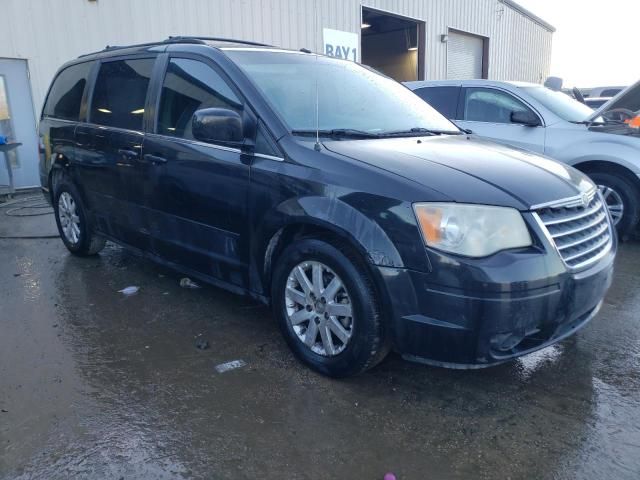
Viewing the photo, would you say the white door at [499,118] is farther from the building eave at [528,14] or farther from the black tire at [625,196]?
the building eave at [528,14]

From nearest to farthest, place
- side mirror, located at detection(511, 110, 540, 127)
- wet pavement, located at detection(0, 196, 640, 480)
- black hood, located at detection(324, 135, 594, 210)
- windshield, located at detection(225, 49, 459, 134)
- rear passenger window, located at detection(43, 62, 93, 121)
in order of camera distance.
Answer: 1. wet pavement, located at detection(0, 196, 640, 480)
2. black hood, located at detection(324, 135, 594, 210)
3. windshield, located at detection(225, 49, 459, 134)
4. rear passenger window, located at detection(43, 62, 93, 121)
5. side mirror, located at detection(511, 110, 540, 127)

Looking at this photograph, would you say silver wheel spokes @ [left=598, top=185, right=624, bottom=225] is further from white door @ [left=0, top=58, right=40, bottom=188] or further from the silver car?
white door @ [left=0, top=58, right=40, bottom=188]

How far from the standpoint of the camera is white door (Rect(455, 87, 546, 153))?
20.0ft

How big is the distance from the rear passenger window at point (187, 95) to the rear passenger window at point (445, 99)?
3.85 m

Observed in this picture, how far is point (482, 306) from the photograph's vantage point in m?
2.43

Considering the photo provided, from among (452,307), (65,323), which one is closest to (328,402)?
(452,307)

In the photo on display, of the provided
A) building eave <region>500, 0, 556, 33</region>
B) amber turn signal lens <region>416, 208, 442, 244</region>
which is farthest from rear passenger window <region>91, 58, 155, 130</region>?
building eave <region>500, 0, 556, 33</region>

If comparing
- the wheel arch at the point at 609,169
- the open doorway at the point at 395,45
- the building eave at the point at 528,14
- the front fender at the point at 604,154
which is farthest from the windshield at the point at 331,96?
the building eave at the point at 528,14

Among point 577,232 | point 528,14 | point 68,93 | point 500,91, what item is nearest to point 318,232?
point 577,232

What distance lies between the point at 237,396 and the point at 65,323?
5.53 ft

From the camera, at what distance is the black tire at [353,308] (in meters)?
2.69

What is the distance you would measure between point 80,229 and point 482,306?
402 centimetres

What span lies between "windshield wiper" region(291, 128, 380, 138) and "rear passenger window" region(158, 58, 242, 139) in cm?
50

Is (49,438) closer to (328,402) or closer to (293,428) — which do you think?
(293,428)
